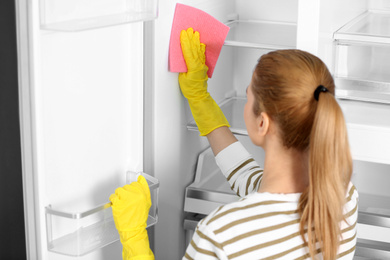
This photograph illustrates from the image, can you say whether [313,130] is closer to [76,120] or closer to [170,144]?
[76,120]

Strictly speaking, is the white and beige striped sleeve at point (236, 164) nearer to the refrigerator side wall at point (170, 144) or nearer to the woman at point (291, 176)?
the refrigerator side wall at point (170, 144)

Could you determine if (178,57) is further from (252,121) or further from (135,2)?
(252,121)

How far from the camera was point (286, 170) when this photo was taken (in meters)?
1.24

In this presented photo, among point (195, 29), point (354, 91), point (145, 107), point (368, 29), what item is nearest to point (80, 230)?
point (145, 107)

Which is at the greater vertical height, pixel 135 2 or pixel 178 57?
pixel 135 2

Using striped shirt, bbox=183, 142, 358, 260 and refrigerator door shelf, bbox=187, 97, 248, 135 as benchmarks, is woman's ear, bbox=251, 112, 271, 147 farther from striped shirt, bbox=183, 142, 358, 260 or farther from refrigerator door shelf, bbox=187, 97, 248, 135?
refrigerator door shelf, bbox=187, 97, 248, 135

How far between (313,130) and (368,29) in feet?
2.84

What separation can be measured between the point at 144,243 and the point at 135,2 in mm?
585

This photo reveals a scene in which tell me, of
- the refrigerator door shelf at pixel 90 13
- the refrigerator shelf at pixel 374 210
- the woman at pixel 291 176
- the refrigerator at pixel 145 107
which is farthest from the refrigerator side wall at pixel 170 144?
the refrigerator shelf at pixel 374 210

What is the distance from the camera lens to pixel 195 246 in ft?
4.04

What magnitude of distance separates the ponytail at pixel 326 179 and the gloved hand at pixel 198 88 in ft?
1.83

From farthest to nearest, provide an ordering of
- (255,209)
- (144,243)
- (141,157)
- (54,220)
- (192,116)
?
(192,116) < (141,157) < (144,243) < (54,220) < (255,209)

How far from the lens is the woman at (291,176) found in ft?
3.82

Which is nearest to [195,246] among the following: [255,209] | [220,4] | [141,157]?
[255,209]
